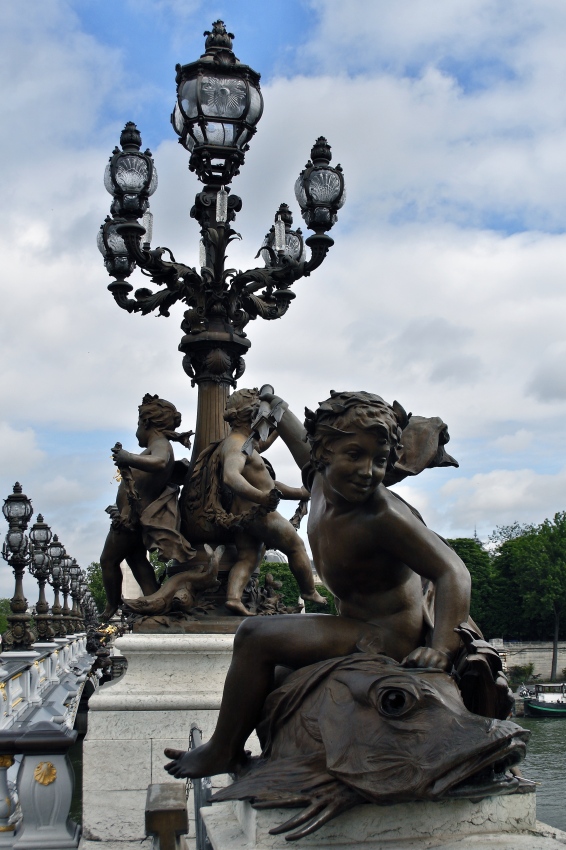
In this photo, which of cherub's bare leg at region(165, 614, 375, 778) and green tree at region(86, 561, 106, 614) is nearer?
cherub's bare leg at region(165, 614, 375, 778)

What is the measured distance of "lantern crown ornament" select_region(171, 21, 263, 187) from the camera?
9234 mm

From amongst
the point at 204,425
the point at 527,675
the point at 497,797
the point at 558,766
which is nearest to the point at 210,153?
the point at 204,425

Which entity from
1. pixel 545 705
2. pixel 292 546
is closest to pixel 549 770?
pixel 292 546

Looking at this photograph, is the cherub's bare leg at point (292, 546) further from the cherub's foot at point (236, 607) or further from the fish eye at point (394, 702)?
the fish eye at point (394, 702)

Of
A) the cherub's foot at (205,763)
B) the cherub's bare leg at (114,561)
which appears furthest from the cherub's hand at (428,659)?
the cherub's bare leg at (114,561)

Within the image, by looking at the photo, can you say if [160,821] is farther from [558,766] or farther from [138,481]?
[558,766]

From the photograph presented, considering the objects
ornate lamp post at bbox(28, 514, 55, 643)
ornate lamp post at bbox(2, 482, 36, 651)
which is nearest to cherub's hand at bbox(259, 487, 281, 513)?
ornate lamp post at bbox(2, 482, 36, 651)

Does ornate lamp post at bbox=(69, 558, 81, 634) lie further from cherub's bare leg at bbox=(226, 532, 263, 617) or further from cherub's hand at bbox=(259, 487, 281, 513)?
cherub's hand at bbox=(259, 487, 281, 513)

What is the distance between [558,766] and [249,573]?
14736mm

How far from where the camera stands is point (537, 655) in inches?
2876

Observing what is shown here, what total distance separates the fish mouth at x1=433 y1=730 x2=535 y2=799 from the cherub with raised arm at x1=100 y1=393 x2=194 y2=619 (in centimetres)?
558

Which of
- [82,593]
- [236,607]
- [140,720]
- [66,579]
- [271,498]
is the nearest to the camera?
[140,720]

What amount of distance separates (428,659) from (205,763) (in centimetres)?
97

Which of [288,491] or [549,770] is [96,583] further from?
[288,491]
